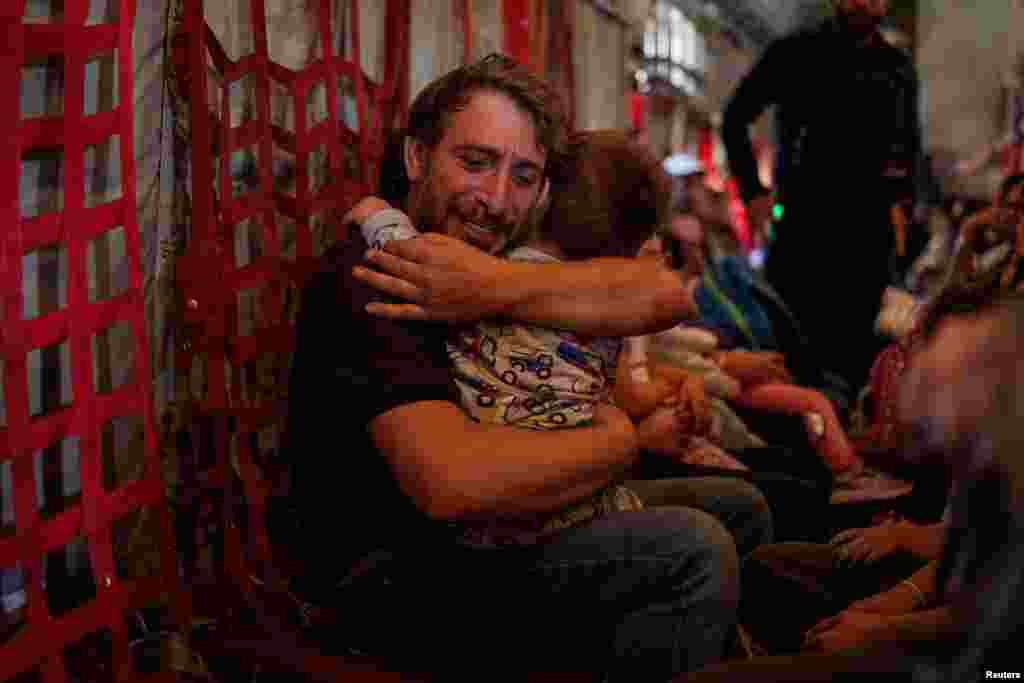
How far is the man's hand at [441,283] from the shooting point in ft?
4.43

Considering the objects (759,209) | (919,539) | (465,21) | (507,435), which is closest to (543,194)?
(507,435)

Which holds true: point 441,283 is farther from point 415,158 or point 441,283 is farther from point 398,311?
point 415,158

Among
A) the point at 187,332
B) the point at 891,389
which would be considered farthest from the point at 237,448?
the point at 891,389

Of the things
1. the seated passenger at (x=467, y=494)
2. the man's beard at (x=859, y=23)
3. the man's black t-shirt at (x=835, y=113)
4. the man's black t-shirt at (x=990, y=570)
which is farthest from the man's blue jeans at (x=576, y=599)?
the man's beard at (x=859, y=23)

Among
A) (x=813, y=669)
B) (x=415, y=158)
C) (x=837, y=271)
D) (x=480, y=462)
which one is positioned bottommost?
(x=813, y=669)

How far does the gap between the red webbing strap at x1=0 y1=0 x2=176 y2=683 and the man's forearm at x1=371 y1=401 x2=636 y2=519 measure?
54 centimetres

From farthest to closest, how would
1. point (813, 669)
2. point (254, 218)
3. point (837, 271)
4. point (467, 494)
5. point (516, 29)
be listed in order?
1. point (837, 271)
2. point (516, 29)
3. point (254, 218)
4. point (467, 494)
5. point (813, 669)

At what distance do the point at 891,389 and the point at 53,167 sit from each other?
2.57 m

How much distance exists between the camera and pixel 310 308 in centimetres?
147

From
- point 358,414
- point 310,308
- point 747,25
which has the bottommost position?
point 358,414

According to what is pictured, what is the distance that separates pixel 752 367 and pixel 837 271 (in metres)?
1.14

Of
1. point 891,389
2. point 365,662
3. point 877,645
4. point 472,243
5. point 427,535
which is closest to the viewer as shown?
point 877,645

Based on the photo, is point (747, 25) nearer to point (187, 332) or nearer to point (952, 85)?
point (952, 85)

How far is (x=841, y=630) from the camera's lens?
4.31ft
